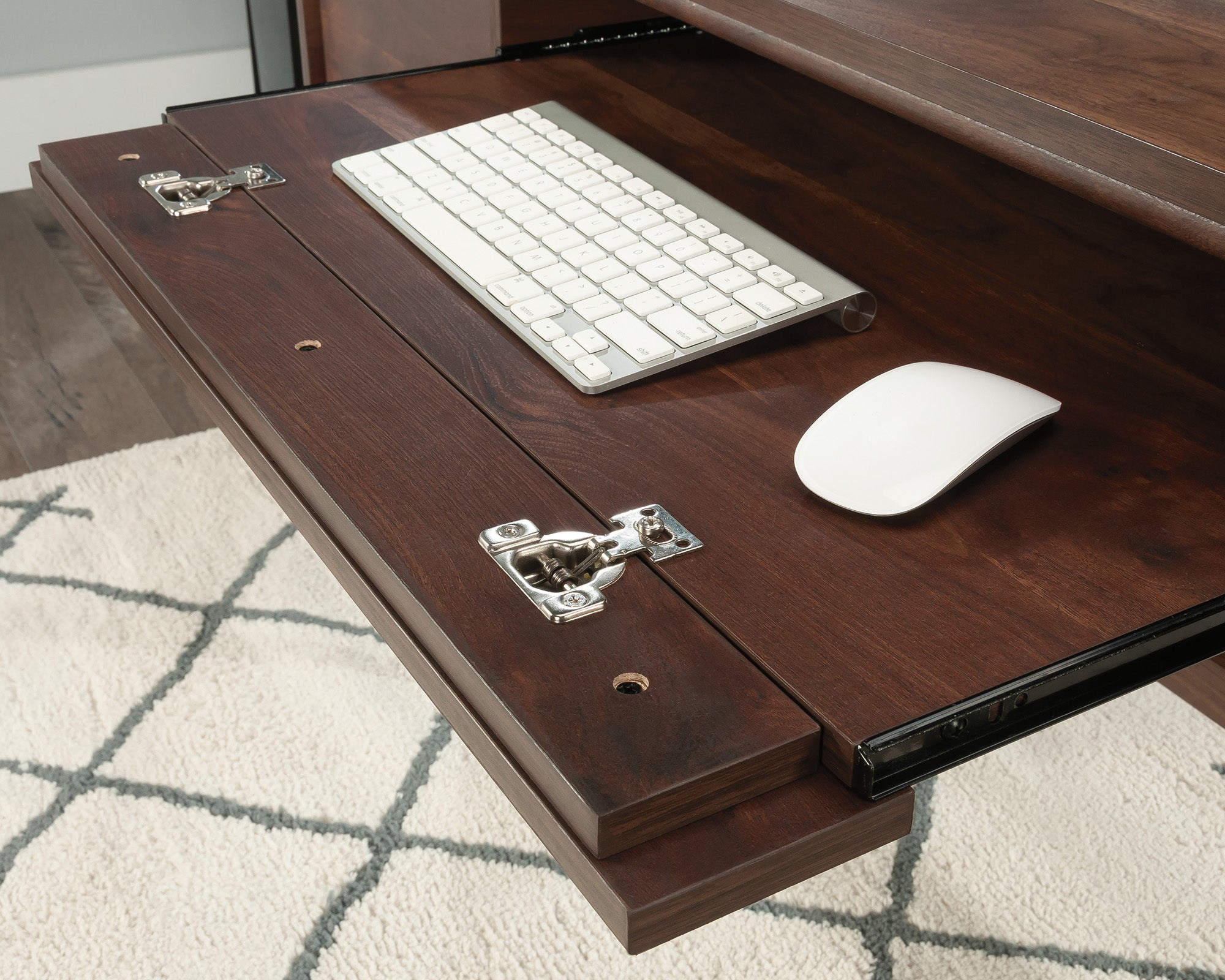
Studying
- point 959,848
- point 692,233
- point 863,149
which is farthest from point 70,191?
point 959,848

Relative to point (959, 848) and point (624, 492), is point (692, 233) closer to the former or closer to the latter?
point (624, 492)

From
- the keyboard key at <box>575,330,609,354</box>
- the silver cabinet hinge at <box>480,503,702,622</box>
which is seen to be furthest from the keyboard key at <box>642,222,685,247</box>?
the silver cabinet hinge at <box>480,503,702,622</box>

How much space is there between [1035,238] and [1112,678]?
0.37 m

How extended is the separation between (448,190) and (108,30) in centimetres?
162

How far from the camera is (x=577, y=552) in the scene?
479 mm

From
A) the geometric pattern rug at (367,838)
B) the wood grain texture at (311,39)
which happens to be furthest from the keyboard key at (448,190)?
the wood grain texture at (311,39)

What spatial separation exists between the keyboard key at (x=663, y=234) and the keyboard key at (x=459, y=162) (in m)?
0.15

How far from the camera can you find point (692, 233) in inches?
27.3

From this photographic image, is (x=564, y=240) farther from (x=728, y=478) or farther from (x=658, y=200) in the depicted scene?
(x=728, y=478)

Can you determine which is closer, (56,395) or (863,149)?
(863,149)

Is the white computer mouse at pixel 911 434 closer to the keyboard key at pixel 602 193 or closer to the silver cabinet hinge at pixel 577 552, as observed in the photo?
the silver cabinet hinge at pixel 577 552

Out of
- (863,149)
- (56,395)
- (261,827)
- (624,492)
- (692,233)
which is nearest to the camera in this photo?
(624,492)

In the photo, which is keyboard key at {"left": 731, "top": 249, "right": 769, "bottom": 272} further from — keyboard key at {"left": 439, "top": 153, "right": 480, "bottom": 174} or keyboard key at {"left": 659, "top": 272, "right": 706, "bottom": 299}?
keyboard key at {"left": 439, "top": 153, "right": 480, "bottom": 174}

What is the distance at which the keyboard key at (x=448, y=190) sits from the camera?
74cm
